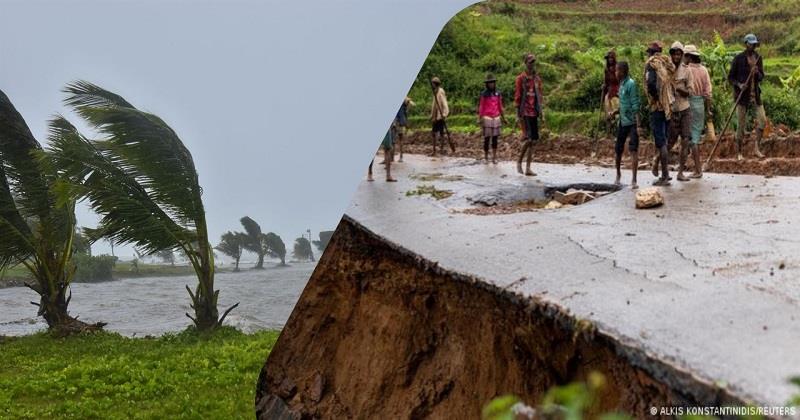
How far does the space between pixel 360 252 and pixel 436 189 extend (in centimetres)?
50

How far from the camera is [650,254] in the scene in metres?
3.05

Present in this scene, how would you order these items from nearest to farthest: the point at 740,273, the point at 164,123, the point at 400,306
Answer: the point at 164,123 < the point at 740,273 < the point at 400,306

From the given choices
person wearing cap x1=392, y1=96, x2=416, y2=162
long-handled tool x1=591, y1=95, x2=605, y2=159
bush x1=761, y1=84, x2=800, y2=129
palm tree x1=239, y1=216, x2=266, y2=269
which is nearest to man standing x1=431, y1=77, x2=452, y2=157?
person wearing cap x1=392, y1=96, x2=416, y2=162

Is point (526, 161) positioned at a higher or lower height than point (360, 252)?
higher

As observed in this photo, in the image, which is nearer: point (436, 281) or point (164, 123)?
point (164, 123)

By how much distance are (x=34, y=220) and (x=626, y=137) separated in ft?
8.90

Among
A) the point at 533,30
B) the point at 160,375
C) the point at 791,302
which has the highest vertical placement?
the point at 533,30

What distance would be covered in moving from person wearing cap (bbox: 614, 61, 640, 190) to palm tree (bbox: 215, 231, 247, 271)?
6.58ft

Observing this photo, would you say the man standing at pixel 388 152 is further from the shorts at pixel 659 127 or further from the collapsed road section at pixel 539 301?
the shorts at pixel 659 127

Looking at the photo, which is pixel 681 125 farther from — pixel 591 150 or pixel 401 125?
pixel 401 125

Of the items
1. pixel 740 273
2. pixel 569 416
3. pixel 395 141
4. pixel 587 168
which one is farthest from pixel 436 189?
pixel 569 416

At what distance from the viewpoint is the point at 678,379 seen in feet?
6.39

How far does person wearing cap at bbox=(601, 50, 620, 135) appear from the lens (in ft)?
12.2

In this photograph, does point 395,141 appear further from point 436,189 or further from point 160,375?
point 160,375
